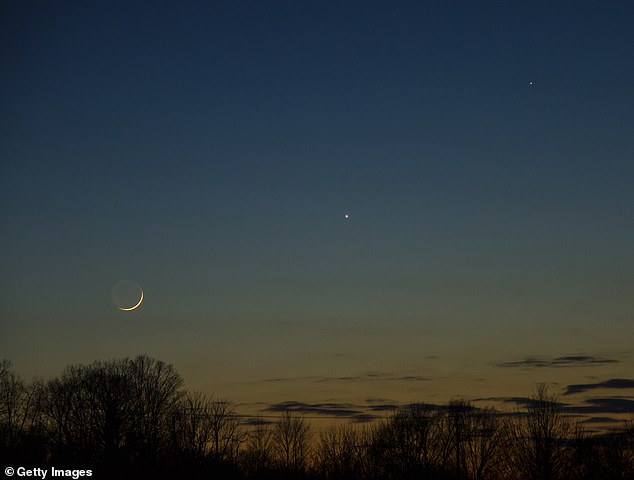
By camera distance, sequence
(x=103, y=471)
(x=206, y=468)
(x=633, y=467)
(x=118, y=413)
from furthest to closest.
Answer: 1. (x=118, y=413)
2. (x=206, y=468)
3. (x=103, y=471)
4. (x=633, y=467)

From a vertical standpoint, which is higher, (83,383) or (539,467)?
(83,383)

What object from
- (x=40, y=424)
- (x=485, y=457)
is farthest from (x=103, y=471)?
(x=485, y=457)

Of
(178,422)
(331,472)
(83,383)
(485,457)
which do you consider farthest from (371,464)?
(83,383)

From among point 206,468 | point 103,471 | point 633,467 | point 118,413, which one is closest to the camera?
point 633,467

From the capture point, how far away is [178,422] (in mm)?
96938

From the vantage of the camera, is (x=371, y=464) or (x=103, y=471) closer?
(x=103, y=471)

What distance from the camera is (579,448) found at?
242 feet

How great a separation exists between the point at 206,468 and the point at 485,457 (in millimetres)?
28010

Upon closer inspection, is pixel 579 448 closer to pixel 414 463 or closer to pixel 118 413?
pixel 414 463

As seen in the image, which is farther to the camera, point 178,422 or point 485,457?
point 178,422

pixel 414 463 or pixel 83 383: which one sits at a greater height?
pixel 83 383

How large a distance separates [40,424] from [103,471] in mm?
16815

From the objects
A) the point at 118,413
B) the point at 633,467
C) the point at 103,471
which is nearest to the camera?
the point at 633,467

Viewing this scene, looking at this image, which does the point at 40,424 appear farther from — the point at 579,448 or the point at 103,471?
the point at 579,448
